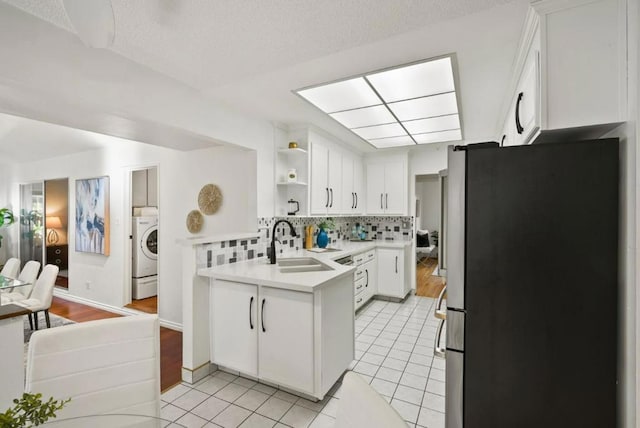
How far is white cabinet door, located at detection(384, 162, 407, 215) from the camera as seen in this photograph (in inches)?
190

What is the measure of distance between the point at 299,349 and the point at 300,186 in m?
1.98

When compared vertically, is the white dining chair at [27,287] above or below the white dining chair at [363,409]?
below

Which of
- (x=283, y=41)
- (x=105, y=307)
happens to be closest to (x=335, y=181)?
(x=283, y=41)

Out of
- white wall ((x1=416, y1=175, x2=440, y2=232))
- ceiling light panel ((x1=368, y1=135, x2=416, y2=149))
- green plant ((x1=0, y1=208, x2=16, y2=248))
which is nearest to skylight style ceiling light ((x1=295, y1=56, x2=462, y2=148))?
ceiling light panel ((x1=368, y1=135, x2=416, y2=149))

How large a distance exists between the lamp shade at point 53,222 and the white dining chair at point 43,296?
2.65 meters

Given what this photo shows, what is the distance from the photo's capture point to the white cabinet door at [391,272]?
4.45m

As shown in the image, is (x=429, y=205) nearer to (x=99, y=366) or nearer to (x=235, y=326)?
(x=235, y=326)

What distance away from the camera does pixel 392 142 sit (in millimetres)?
4188

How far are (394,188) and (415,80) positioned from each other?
2786mm

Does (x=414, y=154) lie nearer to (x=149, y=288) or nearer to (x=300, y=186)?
(x=300, y=186)

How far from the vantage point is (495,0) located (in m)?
1.39

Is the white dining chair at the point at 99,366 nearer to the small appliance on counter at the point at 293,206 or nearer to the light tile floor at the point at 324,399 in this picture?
the light tile floor at the point at 324,399

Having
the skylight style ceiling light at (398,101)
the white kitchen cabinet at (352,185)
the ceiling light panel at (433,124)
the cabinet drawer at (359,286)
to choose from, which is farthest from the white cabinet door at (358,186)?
the ceiling light panel at (433,124)

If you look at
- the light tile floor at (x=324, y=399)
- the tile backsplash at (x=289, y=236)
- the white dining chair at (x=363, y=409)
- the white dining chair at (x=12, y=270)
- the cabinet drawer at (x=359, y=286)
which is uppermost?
the tile backsplash at (x=289, y=236)
